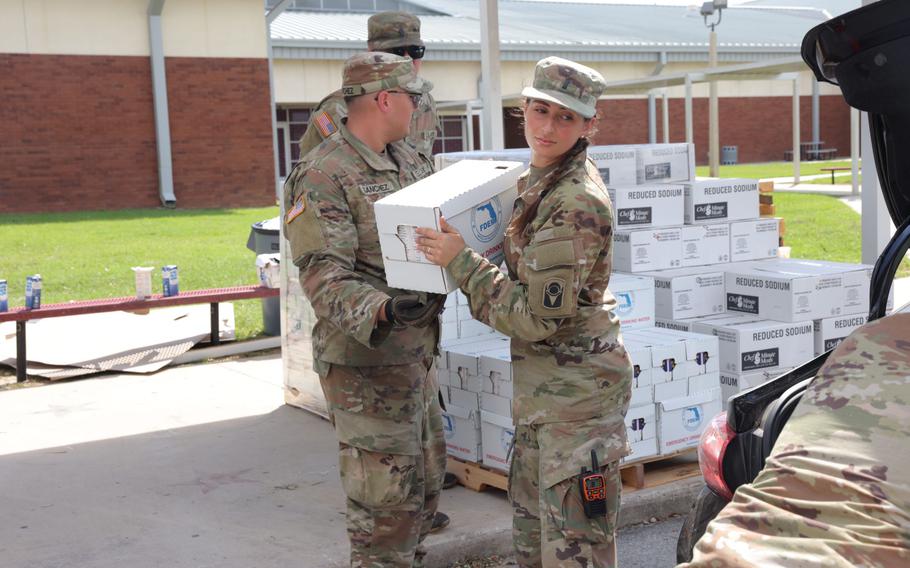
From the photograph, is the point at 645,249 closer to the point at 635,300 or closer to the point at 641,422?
the point at 635,300

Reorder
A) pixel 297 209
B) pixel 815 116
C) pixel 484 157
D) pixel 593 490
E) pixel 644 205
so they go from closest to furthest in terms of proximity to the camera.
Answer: pixel 593 490
pixel 297 209
pixel 484 157
pixel 644 205
pixel 815 116

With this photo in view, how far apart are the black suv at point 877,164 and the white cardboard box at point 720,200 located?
3.59 meters

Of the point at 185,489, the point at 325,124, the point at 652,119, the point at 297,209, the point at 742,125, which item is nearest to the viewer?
the point at 297,209

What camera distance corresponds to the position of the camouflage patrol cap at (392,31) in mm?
5000

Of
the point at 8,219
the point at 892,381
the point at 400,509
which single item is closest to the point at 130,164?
the point at 8,219

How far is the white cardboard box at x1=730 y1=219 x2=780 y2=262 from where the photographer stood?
637cm

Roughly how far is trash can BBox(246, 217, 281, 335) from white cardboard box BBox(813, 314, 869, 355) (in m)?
4.20

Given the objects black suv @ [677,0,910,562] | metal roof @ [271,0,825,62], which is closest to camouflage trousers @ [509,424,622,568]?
black suv @ [677,0,910,562]

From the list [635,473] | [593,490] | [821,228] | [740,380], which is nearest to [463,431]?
[635,473]

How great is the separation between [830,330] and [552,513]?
3449 millimetres

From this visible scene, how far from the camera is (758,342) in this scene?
560 centimetres

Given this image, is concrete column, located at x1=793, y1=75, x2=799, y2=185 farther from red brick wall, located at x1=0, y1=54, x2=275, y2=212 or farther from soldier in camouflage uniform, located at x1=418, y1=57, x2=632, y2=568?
soldier in camouflage uniform, located at x1=418, y1=57, x2=632, y2=568

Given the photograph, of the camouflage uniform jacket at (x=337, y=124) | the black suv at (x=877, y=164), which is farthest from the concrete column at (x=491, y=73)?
the black suv at (x=877, y=164)

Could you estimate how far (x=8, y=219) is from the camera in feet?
68.4
